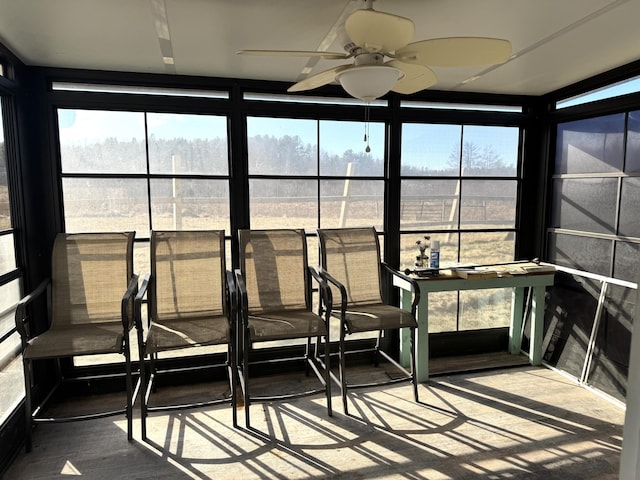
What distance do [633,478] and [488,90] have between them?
122 inches

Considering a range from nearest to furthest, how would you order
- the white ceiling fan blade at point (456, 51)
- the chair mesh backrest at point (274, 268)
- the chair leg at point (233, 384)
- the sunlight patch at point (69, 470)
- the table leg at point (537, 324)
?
the white ceiling fan blade at point (456, 51), the sunlight patch at point (69, 470), the chair leg at point (233, 384), the chair mesh backrest at point (274, 268), the table leg at point (537, 324)

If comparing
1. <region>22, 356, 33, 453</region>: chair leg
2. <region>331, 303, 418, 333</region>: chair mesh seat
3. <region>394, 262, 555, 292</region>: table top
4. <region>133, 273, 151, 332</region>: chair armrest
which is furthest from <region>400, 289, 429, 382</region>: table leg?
<region>22, 356, 33, 453</region>: chair leg

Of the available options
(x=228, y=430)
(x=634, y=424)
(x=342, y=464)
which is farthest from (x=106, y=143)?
(x=634, y=424)

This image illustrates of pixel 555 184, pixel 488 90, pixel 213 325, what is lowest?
pixel 213 325

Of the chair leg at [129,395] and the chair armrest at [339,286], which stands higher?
the chair armrest at [339,286]

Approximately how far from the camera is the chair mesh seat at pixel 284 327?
2.51m

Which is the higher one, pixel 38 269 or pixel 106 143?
pixel 106 143

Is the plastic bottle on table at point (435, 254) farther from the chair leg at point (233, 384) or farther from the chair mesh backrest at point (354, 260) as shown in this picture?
the chair leg at point (233, 384)

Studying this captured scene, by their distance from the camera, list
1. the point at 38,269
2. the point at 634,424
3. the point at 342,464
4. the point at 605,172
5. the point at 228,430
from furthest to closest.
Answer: the point at 605,172 → the point at 38,269 → the point at 228,430 → the point at 342,464 → the point at 634,424

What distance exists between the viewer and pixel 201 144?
3010 millimetres

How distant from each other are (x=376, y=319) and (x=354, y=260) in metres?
0.55

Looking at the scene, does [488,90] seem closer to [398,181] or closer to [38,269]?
[398,181]

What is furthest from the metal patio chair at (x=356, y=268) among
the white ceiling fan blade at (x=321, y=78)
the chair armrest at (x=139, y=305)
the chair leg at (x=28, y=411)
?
the chair leg at (x=28, y=411)

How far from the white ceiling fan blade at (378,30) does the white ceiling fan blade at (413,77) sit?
129 mm
